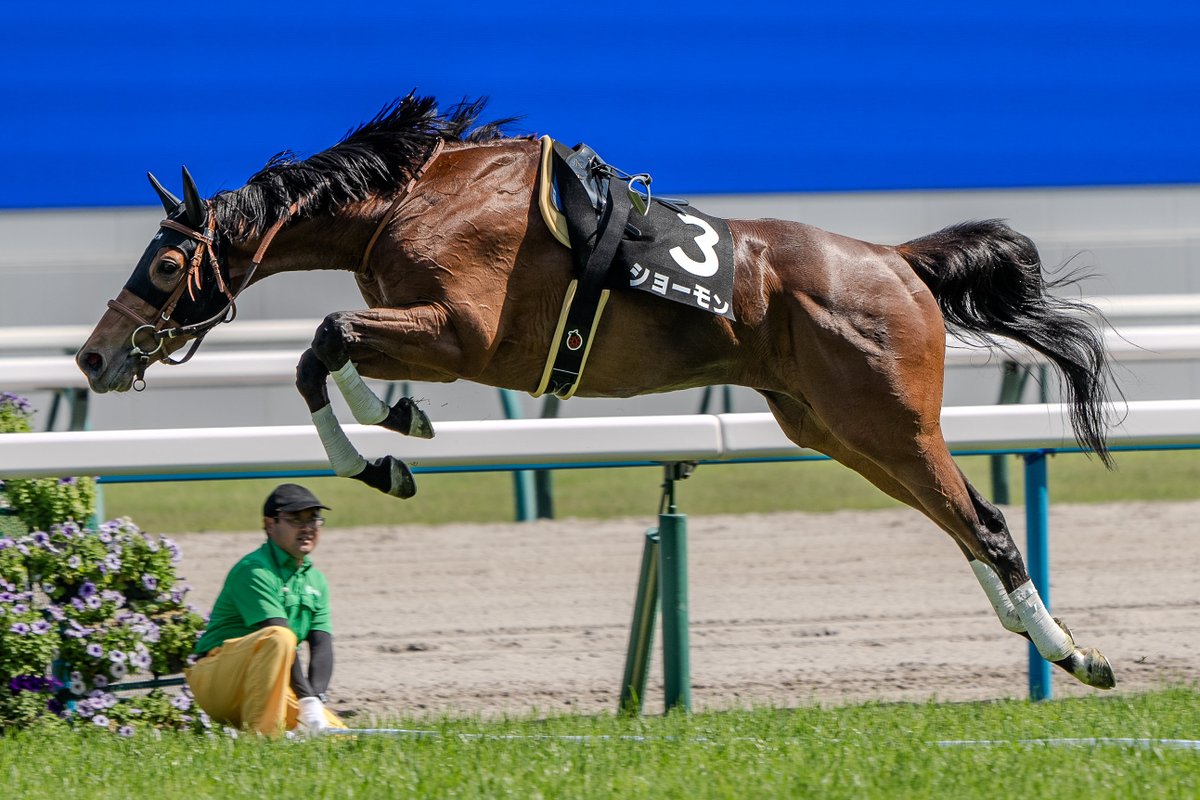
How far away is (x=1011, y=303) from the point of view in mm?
4559

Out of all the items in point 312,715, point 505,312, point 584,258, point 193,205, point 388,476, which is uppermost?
point 193,205

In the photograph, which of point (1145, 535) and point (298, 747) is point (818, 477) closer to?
point (1145, 535)

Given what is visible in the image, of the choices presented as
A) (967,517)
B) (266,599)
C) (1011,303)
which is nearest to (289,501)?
(266,599)

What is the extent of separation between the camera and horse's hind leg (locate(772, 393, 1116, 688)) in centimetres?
419

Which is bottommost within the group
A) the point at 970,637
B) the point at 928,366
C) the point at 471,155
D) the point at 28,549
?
the point at 970,637

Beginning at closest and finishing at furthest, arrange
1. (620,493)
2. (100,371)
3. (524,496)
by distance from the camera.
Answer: (100,371) → (524,496) → (620,493)

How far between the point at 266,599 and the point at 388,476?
1.73ft

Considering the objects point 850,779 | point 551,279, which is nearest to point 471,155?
point 551,279

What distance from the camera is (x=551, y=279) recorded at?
398 centimetres

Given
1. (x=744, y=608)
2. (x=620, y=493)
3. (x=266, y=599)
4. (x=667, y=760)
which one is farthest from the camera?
(x=620, y=493)

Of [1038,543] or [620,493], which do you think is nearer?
[1038,543]

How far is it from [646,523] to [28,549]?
3.75 m

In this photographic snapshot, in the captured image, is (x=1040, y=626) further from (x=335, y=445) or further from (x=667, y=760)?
(x=335, y=445)

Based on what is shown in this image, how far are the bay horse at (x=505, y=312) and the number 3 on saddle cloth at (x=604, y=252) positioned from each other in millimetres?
46
